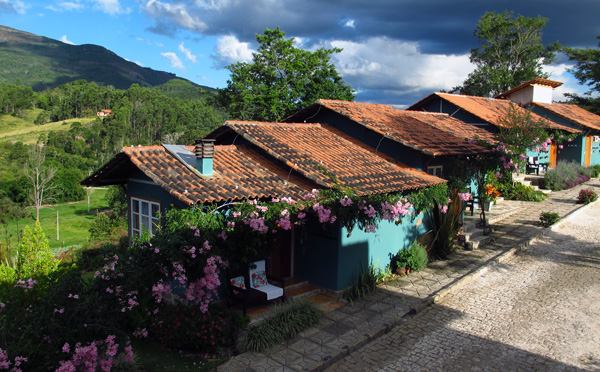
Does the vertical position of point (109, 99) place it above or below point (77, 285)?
above

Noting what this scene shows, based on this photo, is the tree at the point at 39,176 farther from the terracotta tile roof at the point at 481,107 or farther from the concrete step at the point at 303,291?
the concrete step at the point at 303,291

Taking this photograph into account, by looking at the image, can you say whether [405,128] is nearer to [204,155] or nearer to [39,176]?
[204,155]

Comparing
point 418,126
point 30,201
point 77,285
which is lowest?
point 30,201

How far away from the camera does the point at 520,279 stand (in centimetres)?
1073

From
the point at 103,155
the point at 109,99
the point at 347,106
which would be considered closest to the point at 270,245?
the point at 347,106

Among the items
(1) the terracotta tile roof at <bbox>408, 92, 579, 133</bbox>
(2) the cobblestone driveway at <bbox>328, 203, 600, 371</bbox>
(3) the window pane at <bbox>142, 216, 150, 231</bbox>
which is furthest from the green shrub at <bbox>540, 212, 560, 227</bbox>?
(3) the window pane at <bbox>142, 216, 150, 231</bbox>

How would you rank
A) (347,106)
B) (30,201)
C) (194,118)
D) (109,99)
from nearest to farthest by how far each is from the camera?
(347,106), (30,201), (194,118), (109,99)

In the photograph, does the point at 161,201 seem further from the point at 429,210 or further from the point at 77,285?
the point at 429,210

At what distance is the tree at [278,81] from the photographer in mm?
30609

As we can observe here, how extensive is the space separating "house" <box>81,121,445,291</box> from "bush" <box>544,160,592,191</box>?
15345 millimetres

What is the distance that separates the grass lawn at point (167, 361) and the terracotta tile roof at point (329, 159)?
4.50m

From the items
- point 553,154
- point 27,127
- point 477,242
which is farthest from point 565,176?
point 27,127

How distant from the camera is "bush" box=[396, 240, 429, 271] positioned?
36.1ft

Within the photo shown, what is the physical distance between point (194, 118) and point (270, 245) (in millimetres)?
80821
